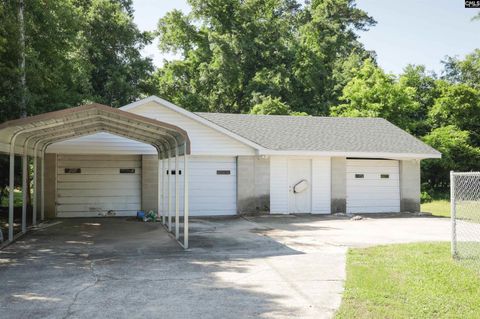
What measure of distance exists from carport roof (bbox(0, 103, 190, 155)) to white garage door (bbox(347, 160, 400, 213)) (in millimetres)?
8547

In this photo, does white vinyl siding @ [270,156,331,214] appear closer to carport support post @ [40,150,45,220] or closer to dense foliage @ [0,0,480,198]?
carport support post @ [40,150,45,220]

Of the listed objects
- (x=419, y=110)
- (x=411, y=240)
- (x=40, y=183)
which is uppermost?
(x=419, y=110)

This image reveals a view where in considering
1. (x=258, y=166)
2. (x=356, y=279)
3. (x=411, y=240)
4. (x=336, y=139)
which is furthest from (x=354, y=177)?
(x=356, y=279)

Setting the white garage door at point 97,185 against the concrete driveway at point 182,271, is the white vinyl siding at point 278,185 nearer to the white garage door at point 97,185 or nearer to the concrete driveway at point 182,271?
the concrete driveway at point 182,271

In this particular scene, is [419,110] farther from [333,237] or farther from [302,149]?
[333,237]

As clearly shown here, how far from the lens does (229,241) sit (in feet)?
35.4

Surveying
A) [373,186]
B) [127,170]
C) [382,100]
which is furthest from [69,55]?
[382,100]

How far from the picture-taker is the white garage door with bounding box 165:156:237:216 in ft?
53.6

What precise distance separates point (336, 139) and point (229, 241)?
911 cm

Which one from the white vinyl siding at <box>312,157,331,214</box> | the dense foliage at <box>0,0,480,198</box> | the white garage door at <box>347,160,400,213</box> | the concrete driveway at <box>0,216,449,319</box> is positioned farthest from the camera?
the dense foliage at <box>0,0,480,198</box>

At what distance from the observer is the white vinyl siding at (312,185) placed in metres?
16.9

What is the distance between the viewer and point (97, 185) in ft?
52.8

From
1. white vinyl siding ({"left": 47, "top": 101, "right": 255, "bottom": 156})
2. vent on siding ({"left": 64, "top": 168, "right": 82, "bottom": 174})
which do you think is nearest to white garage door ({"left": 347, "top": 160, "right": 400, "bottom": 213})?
white vinyl siding ({"left": 47, "top": 101, "right": 255, "bottom": 156})

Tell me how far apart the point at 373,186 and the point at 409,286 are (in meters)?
11.8
